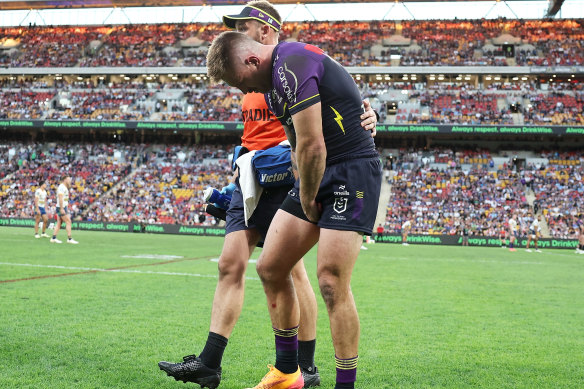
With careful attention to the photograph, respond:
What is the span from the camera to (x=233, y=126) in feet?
148

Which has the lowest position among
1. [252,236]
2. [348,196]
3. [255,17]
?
[252,236]

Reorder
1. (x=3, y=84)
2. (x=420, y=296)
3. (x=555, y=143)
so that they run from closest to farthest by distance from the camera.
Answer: (x=420, y=296), (x=555, y=143), (x=3, y=84)

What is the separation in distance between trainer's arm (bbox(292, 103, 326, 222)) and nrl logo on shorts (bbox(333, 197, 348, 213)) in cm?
18

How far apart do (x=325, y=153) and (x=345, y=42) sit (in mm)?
52357

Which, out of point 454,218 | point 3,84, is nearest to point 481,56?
point 454,218

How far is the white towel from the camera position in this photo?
13.2 ft

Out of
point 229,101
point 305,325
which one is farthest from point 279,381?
point 229,101

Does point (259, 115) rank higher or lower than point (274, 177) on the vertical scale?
higher

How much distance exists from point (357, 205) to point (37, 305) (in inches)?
175

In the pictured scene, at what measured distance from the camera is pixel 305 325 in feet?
13.6

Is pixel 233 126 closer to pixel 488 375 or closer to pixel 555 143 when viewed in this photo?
pixel 555 143

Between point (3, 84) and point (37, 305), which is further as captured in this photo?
point (3, 84)

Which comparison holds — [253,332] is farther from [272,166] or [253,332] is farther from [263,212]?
[272,166]

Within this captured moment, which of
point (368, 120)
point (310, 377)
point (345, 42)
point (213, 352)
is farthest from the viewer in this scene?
point (345, 42)
